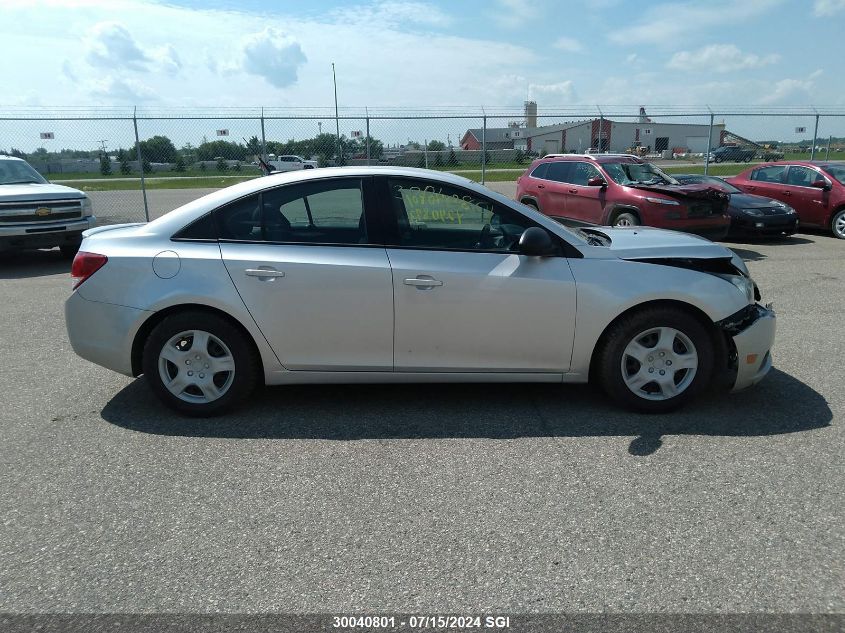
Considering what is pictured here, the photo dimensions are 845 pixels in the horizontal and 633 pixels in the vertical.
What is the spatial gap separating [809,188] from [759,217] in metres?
1.92

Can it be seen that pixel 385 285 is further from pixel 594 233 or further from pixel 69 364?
pixel 69 364

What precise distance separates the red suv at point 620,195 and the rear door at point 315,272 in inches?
294

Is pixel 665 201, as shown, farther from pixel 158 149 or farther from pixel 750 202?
pixel 158 149

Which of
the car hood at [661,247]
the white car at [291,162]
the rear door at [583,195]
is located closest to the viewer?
the car hood at [661,247]

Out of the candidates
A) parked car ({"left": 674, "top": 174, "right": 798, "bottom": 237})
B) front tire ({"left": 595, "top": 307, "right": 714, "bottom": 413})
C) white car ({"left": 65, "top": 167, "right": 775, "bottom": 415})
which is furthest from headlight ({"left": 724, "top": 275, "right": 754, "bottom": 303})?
parked car ({"left": 674, "top": 174, "right": 798, "bottom": 237})

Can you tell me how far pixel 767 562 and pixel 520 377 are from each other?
73.8 inches

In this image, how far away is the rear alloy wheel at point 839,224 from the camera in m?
13.2

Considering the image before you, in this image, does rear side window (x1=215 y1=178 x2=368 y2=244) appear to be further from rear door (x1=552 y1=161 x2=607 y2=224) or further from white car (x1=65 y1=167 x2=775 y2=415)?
rear door (x1=552 y1=161 x2=607 y2=224)

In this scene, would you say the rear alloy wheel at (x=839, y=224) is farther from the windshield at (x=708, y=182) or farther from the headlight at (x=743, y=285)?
the headlight at (x=743, y=285)

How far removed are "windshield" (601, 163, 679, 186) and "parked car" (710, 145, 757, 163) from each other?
54.3 feet

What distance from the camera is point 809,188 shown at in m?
13.6

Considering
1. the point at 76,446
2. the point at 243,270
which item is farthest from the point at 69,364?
the point at 243,270

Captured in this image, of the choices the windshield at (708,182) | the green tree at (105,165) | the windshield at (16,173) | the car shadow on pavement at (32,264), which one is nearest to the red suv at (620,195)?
the windshield at (708,182)

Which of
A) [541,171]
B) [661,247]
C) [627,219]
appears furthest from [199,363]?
[541,171]
